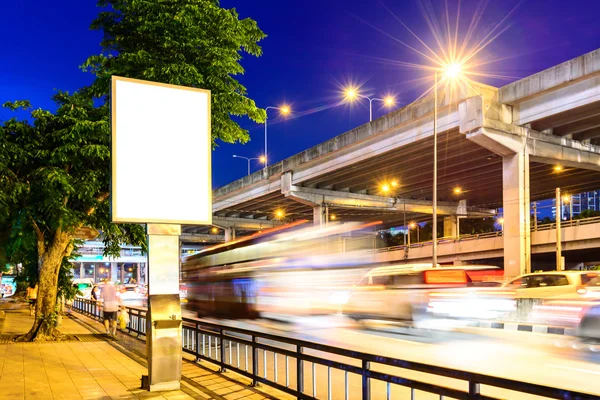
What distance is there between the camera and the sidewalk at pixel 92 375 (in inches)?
324

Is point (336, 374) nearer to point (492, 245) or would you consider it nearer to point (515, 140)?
point (515, 140)

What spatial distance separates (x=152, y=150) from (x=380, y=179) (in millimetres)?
44868

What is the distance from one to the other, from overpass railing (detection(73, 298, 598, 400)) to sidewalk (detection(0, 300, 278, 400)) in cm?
51

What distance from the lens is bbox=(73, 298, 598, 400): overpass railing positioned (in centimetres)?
454

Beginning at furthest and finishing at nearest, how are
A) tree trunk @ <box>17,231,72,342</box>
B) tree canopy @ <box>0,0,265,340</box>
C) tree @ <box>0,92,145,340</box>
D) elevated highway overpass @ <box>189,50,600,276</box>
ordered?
elevated highway overpass @ <box>189,50,600,276</box>
tree trunk @ <box>17,231,72,342</box>
tree @ <box>0,92,145,340</box>
tree canopy @ <box>0,0,265,340</box>

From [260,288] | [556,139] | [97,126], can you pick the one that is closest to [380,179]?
[556,139]

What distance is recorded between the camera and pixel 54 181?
14234mm

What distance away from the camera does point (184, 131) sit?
9.36 metres

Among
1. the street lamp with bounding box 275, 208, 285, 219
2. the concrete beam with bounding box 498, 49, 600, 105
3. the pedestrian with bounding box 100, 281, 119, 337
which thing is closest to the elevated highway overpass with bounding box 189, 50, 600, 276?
the concrete beam with bounding box 498, 49, 600, 105

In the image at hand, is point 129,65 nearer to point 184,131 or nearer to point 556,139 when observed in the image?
point 184,131

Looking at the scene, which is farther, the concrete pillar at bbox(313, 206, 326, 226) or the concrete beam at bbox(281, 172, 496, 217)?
the concrete pillar at bbox(313, 206, 326, 226)

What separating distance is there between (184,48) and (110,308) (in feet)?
28.0

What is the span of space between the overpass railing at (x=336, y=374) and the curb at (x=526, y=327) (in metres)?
6.45

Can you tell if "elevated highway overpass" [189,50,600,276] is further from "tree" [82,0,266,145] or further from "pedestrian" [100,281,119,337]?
"pedestrian" [100,281,119,337]
